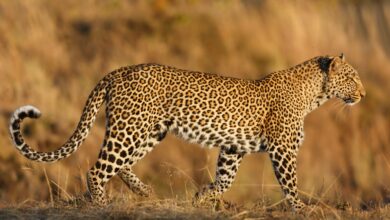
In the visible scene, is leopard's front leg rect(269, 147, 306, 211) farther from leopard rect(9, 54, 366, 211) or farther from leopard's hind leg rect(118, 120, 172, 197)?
leopard's hind leg rect(118, 120, 172, 197)

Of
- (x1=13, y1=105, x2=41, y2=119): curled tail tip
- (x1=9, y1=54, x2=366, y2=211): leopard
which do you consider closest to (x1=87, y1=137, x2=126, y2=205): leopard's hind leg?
(x1=9, y1=54, x2=366, y2=211): leopard

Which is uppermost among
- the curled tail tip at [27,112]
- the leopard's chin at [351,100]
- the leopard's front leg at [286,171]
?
the leopard's chin at [351,100]

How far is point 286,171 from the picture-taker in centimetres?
1105

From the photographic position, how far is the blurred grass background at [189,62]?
56.2ft

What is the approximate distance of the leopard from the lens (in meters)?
10.6

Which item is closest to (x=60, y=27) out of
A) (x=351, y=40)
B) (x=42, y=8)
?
(x=42, y=8)

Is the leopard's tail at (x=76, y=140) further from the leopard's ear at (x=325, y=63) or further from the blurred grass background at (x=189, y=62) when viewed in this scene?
the blurred grass background at (x=189, y=62)

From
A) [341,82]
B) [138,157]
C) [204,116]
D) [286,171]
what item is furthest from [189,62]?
[286,171]

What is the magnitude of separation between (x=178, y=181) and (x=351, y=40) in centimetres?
593

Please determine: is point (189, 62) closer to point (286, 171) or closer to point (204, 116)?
point (204, 116)

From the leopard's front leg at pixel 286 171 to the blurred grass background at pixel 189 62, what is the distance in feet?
15.8

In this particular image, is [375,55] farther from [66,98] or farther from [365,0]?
[365,0]

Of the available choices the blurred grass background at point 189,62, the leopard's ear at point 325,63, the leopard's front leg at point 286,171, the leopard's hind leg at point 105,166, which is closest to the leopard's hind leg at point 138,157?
the leopard's hind leg at point 105,166

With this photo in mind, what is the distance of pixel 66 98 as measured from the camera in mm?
18266
